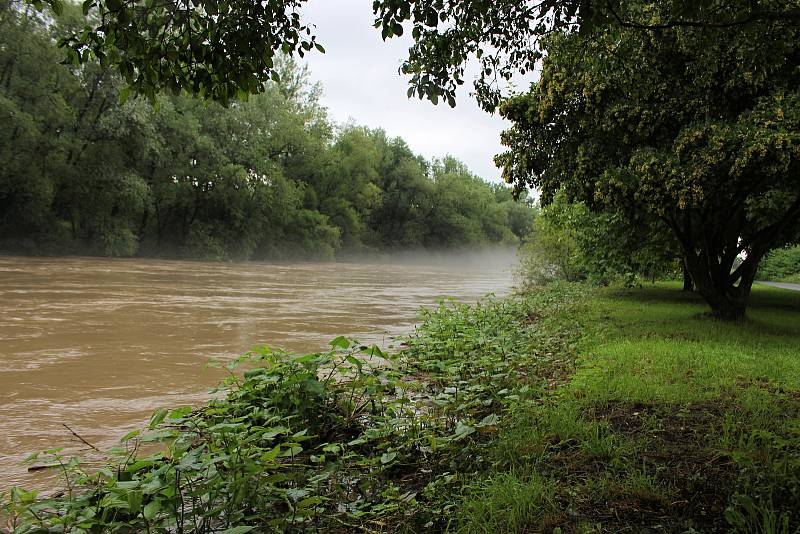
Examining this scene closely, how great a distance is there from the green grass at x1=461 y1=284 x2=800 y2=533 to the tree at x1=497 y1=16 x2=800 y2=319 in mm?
2998

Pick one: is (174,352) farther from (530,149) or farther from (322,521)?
(530,149)

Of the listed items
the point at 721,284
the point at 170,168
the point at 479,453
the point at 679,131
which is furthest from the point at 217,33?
the point at 170,168

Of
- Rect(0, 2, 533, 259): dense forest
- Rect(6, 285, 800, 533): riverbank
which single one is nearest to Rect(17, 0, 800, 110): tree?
Rect(6, 285, 800, 533): riverbank

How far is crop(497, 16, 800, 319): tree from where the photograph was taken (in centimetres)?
775

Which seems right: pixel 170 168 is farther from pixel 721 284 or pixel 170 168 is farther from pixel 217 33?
pixel 217 33

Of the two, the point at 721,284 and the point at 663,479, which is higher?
the point at 721,284

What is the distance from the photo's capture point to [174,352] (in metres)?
7.89

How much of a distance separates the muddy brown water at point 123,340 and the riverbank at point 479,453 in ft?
3.17

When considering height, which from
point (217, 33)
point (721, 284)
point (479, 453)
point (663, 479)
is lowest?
point (479, 453)

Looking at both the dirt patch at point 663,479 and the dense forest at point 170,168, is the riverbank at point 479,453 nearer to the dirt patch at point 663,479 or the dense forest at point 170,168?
the dirt patch at point 663,479

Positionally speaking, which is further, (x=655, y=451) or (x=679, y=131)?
(x=679, y=131)

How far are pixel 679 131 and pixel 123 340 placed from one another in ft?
32.1

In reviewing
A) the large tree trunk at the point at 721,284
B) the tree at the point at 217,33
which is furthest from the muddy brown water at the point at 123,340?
the large tree trunk at the point at 721,284

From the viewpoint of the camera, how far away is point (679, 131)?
30.5ft
